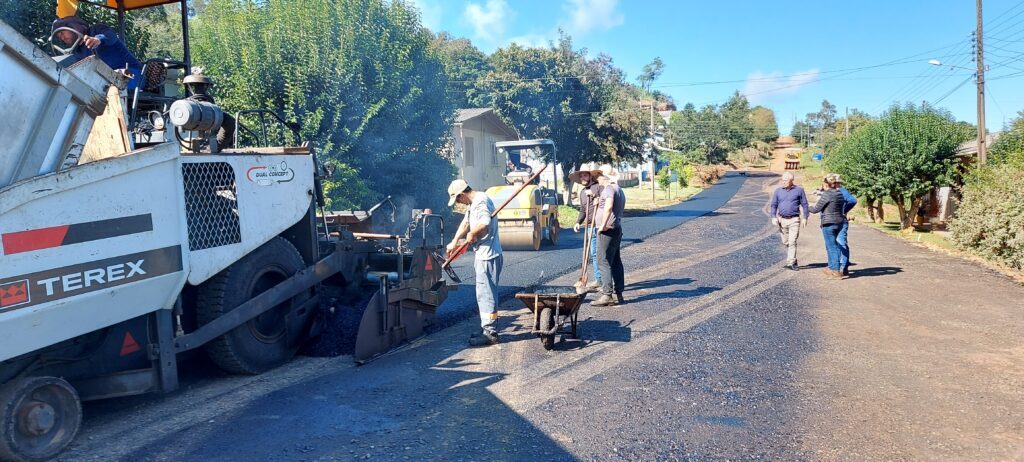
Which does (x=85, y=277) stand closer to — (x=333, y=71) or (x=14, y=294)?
(x=14, y=294)

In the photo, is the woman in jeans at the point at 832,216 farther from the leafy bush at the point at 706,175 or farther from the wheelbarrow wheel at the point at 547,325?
the leafy bush at the point at 706,175

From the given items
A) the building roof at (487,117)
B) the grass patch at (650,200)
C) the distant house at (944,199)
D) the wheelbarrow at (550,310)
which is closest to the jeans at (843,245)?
the wheelbarrow at (550,310)

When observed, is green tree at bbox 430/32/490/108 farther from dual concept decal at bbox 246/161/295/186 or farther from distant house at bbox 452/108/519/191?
dual concept decal at bbox 246/161/295/186

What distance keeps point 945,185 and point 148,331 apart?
63.4 ft

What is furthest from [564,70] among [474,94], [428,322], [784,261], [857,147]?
[428,322]

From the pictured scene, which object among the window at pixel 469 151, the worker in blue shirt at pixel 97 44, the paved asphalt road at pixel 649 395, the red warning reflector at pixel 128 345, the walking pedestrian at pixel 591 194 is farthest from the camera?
the window at pixel 469 151

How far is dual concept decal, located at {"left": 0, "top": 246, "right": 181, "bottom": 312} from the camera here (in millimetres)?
3592

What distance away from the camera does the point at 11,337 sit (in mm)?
3594

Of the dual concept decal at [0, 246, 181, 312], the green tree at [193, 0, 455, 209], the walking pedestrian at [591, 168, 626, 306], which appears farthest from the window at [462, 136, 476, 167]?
the dual concept decal at [0, 246, 181, 312]

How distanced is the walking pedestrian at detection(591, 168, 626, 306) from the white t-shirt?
1870 mm

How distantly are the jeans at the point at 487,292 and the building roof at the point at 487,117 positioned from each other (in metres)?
19.0

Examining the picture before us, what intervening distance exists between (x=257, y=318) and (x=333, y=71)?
9.49 metres

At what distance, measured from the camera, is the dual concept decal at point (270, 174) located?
529cm

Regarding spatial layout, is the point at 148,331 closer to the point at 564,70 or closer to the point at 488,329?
the point at 488,329
